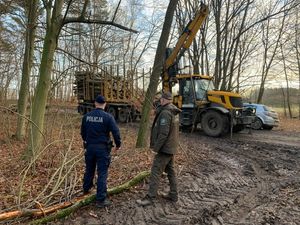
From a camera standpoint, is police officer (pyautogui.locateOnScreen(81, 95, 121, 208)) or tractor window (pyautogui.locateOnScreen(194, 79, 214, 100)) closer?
police officer (pyautogui.locateOnScreen(81, 95, 121, 208))

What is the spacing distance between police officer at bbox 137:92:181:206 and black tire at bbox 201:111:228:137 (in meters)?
8.31

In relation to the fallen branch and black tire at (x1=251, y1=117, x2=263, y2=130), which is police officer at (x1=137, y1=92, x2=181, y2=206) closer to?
the fallen branch

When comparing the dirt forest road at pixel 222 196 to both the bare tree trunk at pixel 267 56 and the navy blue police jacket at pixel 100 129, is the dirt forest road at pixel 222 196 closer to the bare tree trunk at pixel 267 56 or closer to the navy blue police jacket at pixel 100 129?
the navy blue police jacket at pixel 100 129

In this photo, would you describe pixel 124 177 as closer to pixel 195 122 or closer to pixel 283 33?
pixel 195 122

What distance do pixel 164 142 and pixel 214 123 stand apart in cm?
881

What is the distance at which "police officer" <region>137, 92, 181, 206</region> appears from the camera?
543 cm

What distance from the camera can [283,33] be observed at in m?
29.4

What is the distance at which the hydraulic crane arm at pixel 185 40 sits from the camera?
13609mm

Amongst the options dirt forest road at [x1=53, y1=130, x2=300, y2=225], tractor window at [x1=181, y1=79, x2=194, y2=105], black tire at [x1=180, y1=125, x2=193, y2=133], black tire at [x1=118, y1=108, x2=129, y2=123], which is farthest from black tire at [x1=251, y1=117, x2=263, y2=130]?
dirt forest road at [x1=53, y1=130, x2=300, y2=225]

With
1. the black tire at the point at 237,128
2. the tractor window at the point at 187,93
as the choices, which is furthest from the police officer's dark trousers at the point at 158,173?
the black tire at the point at 237,128

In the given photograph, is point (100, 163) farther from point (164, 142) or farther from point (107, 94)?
point (107, 94)

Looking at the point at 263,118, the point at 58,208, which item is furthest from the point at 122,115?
the point at 58,208

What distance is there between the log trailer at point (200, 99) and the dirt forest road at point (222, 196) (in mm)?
3702

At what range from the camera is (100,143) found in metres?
5.23
